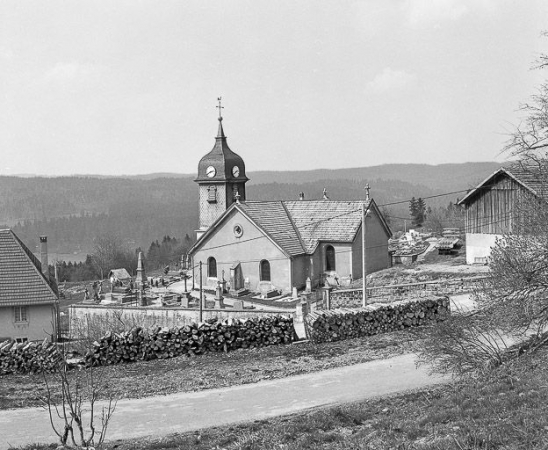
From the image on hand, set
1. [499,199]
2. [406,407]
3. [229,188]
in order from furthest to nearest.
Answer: [229,188] → [499,199] → [406,407]

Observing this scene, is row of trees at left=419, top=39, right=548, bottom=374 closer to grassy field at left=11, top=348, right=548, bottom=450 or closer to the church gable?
grassy field at left=11, top=348, right=548, bottom=450

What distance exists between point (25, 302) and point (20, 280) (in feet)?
4.78

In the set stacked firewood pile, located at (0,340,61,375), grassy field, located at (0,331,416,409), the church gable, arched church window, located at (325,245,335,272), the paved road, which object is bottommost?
the paved road

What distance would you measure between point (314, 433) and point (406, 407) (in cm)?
217

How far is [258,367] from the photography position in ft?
59.7

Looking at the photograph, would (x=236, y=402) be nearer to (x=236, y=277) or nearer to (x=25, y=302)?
(x=25, y=302)

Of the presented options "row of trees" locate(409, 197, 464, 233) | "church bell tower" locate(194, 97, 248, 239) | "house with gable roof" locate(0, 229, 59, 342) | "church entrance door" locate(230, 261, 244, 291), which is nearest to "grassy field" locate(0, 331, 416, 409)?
"house with gable roof" locate(0, 229, 59, 342)

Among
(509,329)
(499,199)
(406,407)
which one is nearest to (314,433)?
(406,407)

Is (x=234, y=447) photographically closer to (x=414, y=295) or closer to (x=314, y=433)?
(x=314, y=433)

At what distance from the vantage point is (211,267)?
43.8 m

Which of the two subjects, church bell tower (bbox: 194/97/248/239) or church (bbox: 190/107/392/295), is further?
church bell tower (bbox: 194/97/248/239)

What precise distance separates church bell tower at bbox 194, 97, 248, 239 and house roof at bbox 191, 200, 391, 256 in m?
4.96

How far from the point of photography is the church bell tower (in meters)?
48.1

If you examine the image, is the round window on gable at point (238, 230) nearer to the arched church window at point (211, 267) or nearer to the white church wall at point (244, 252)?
the white church wall at point (244, 252)
